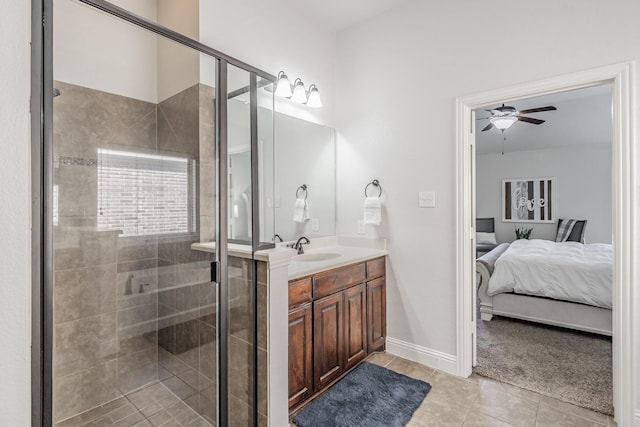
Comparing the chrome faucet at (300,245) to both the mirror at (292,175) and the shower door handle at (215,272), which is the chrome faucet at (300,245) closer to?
the mirror at (292,175)

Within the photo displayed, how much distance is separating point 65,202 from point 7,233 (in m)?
0.68

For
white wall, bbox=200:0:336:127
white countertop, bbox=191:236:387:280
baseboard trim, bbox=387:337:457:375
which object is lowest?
baseboard trim, bbox=387:337:457:375

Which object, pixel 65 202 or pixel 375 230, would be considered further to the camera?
pixel 375 230

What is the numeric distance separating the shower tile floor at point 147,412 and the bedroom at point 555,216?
6.71 ft

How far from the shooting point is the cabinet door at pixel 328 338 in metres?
2.12

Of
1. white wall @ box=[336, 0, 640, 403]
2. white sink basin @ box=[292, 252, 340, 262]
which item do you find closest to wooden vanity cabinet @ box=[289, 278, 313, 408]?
white sink basin @ box=[292, 252, 340, 262]

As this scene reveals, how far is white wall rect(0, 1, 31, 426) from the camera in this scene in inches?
29.6

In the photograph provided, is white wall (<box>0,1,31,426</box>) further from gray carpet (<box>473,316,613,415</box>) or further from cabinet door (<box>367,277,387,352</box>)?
gray carpet (<box>473,316,613,415</box>)

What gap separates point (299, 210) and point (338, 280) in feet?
2.68

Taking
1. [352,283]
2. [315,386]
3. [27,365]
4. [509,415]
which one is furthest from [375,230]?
[27,365]

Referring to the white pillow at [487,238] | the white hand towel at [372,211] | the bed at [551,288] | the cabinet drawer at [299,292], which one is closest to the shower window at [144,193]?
the cabinet drawer at [299,292]

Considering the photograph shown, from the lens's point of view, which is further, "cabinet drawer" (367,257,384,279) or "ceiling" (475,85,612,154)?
"ceiling" (475,85,612,154)

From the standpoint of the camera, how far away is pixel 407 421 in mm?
1911

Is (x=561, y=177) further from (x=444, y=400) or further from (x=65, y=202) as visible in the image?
(x=65, y=202)
